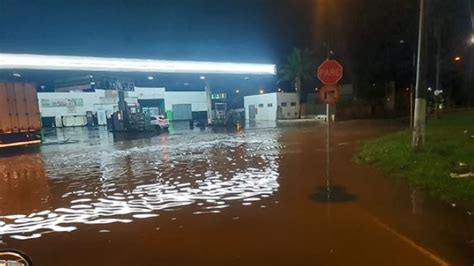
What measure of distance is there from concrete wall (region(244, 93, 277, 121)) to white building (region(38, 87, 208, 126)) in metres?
7.92

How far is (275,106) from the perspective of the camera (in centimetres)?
5362

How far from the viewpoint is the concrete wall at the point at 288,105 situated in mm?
53875

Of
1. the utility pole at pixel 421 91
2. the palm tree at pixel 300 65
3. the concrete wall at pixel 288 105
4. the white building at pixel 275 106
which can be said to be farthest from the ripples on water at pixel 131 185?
the palm tree at pixel 300 65

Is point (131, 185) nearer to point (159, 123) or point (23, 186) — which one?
point (23, 186)

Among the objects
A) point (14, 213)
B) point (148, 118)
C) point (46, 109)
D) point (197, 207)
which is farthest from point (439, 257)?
point (46, 109)

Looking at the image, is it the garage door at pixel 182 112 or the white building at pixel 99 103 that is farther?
the garage door at pixel 182 112

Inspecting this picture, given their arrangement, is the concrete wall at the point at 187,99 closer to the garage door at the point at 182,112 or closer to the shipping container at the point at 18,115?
the garage door at the point at 182,112

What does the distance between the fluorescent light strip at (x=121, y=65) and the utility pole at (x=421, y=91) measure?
23523mm

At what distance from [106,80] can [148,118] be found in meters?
5.34

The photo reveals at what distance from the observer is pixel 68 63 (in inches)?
1092

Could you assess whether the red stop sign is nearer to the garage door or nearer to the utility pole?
the utility pole

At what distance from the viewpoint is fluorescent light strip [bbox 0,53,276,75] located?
25.4 metres

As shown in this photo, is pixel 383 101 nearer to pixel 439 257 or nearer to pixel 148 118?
pixel 148 118

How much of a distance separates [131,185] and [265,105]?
4615 cm
